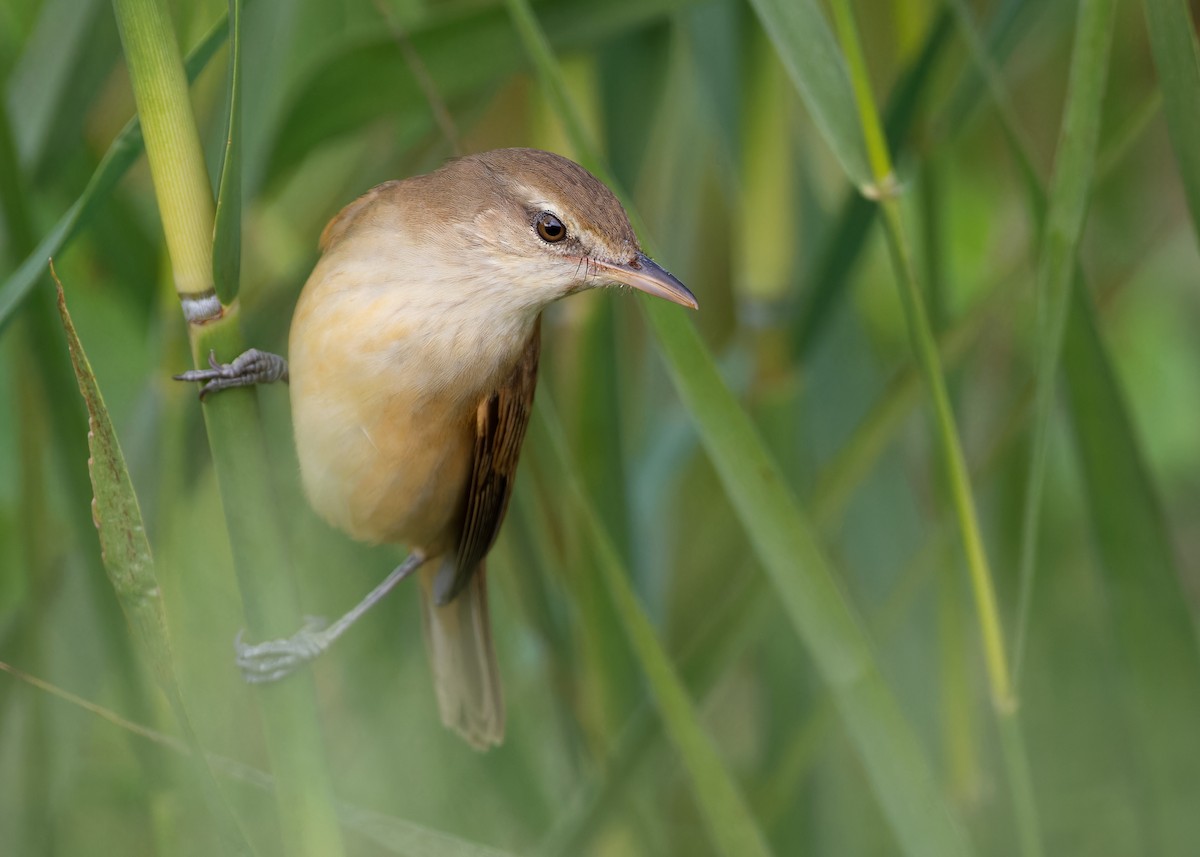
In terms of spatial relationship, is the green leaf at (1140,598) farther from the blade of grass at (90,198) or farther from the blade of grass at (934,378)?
the blade of grass at (90,198)

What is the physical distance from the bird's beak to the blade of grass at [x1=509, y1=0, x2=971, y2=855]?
0.02 m

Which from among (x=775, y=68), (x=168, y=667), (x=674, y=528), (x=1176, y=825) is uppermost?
(x=775, y=68)

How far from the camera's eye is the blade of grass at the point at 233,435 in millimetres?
1138

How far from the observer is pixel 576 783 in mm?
2293

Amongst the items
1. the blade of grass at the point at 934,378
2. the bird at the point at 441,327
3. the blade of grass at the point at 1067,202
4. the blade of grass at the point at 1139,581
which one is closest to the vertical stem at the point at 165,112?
the bird at the point at 441,327

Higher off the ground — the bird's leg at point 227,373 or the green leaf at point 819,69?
the green leaf at point 819,69

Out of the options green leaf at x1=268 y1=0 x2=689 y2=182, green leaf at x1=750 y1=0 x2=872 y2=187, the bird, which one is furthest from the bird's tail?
green leaf at x1=750 y1=0 x2=872 y2=187

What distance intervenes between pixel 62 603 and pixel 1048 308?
1.68 m

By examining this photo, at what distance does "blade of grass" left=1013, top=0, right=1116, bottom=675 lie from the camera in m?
1.33

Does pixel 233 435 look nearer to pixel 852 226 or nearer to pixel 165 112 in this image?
pixel 165 112

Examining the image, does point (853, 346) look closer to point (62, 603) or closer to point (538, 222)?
point (538, 222)

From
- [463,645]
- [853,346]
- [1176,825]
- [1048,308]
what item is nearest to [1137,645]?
[1176,825]

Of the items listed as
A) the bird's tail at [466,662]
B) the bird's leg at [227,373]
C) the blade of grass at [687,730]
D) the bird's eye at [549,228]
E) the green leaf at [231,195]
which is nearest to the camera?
the green leaf at [231,195]

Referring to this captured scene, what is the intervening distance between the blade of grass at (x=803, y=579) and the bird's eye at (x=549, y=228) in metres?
0.13
